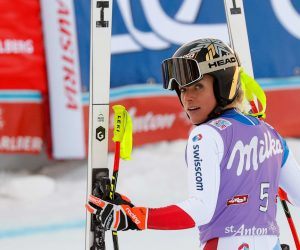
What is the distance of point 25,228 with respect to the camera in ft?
17.0

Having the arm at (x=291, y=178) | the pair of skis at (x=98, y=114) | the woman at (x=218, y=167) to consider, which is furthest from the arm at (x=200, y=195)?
the pair of skis at (x=98, y=114)

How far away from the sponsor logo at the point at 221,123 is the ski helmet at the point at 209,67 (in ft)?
0.34

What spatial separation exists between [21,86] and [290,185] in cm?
399

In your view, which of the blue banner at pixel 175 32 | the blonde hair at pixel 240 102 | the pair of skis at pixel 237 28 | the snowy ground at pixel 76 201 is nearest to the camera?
the blonde hair at pixel 240 102

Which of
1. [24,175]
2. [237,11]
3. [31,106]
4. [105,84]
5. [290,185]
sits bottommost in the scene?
[24,175]

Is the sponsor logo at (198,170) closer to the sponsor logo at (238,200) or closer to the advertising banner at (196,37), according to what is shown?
the sponsor logo at (238,200)

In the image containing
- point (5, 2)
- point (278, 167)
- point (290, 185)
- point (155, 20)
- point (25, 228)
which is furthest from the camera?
point (155, 20)

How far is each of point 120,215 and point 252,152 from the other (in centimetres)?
42

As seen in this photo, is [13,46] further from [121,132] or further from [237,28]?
[121,132]

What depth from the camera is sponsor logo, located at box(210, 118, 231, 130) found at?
222cm

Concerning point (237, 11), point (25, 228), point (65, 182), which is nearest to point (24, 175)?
point (65, 182)

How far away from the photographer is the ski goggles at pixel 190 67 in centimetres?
232

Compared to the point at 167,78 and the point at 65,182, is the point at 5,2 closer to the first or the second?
the point at 65,182

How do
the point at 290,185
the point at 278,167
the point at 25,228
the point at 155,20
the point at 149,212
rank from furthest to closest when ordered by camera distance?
the point at 155,20 → the point at 25,228 → the point at 290,185 → the point at 278,167 → the point at 149,212
